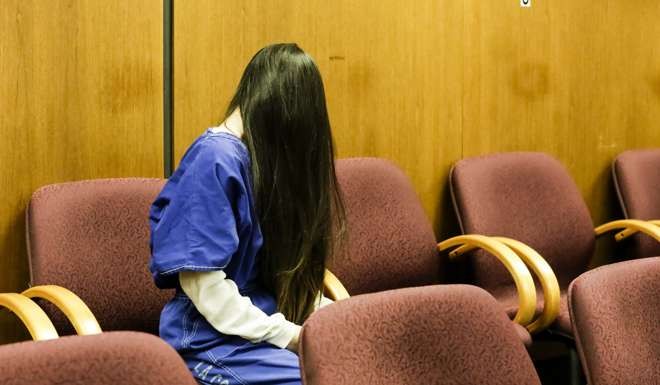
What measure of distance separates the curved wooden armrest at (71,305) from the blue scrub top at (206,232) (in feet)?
0.80

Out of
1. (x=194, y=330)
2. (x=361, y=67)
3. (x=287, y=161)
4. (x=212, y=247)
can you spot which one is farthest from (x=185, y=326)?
(x=361, y=67)

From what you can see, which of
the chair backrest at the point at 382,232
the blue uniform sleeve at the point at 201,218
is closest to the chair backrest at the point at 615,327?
the blue uniform sleeve at the point at 201,218

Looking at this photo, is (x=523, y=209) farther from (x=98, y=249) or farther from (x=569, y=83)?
(x=98, y=249)

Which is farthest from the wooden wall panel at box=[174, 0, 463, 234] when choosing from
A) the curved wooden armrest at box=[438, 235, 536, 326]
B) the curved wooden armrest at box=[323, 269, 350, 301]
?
the curved wooden armrest at box=[323, 269, 350, 301]

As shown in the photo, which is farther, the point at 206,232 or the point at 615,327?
the point at 206,232

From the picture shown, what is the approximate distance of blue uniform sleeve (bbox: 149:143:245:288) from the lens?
188cm

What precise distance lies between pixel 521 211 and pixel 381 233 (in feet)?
1.85

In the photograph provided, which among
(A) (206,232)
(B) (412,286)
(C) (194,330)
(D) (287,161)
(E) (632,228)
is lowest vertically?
(B) (412,286)

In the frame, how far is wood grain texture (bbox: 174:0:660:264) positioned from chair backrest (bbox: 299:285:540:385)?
5.05ft

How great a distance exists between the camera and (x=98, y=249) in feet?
8.38

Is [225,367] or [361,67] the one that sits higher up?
[361,67]

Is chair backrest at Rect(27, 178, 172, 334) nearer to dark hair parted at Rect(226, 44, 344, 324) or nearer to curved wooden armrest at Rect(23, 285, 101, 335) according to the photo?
curved wooden armrest at Rect(23, 285, 101, 335)

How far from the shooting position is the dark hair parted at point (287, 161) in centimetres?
198

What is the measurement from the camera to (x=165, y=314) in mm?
Result: 2027
